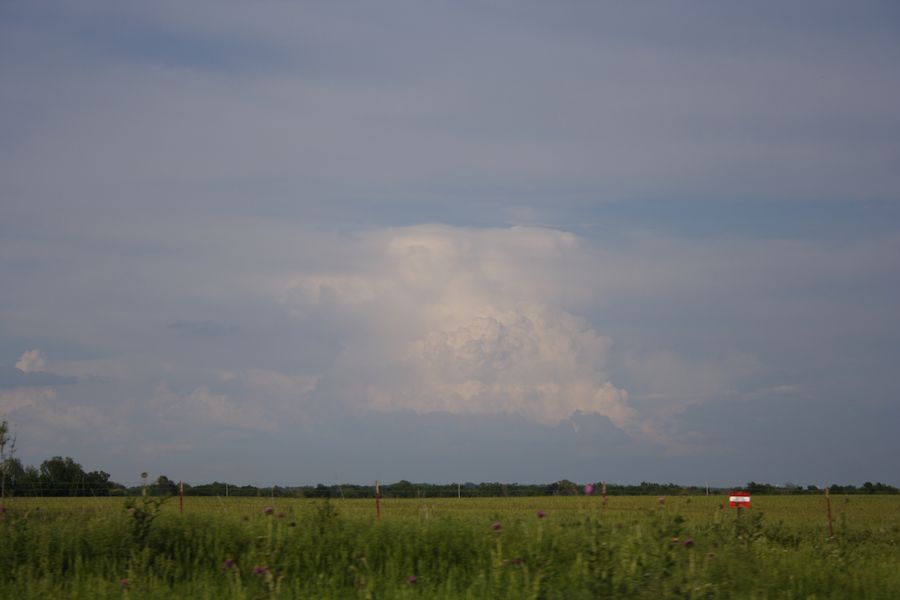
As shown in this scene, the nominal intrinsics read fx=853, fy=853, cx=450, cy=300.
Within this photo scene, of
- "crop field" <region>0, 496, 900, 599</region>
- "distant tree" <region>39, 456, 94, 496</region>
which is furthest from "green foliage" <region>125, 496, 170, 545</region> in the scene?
"distant tree" <region>39, 456, 94, 496</region>

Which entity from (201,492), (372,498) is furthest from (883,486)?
(201,492)

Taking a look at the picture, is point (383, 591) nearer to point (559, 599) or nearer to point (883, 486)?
point (559, 599)

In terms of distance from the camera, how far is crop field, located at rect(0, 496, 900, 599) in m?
9.59

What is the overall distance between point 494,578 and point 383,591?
4.44ft

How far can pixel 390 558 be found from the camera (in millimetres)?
11586

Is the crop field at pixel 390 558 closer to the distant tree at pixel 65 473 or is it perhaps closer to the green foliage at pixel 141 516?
the green foliage at pixel 141 516

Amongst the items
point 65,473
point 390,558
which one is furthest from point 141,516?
point 65,473

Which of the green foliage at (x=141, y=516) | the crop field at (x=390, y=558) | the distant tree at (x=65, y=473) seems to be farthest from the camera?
the distant tree at (x=65, y=473)

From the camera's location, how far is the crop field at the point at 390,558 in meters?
9.59

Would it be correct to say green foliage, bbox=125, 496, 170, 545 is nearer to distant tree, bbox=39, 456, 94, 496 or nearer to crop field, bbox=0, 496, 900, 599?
crop field, bbox=0, 496, 900, 599

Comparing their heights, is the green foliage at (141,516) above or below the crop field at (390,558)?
above

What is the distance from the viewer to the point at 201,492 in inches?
2502

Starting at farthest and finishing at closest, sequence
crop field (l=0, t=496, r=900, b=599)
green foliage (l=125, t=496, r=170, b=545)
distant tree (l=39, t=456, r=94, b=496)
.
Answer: distant tree (l=39, t=456, r=94, b=496) → green foliage (l=125, t=496, r=170, b=545) → crop field (l=0, t=496, r=900, b=599)

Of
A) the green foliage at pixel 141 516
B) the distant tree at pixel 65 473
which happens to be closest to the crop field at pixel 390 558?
the green foliage at pixel 141 516
